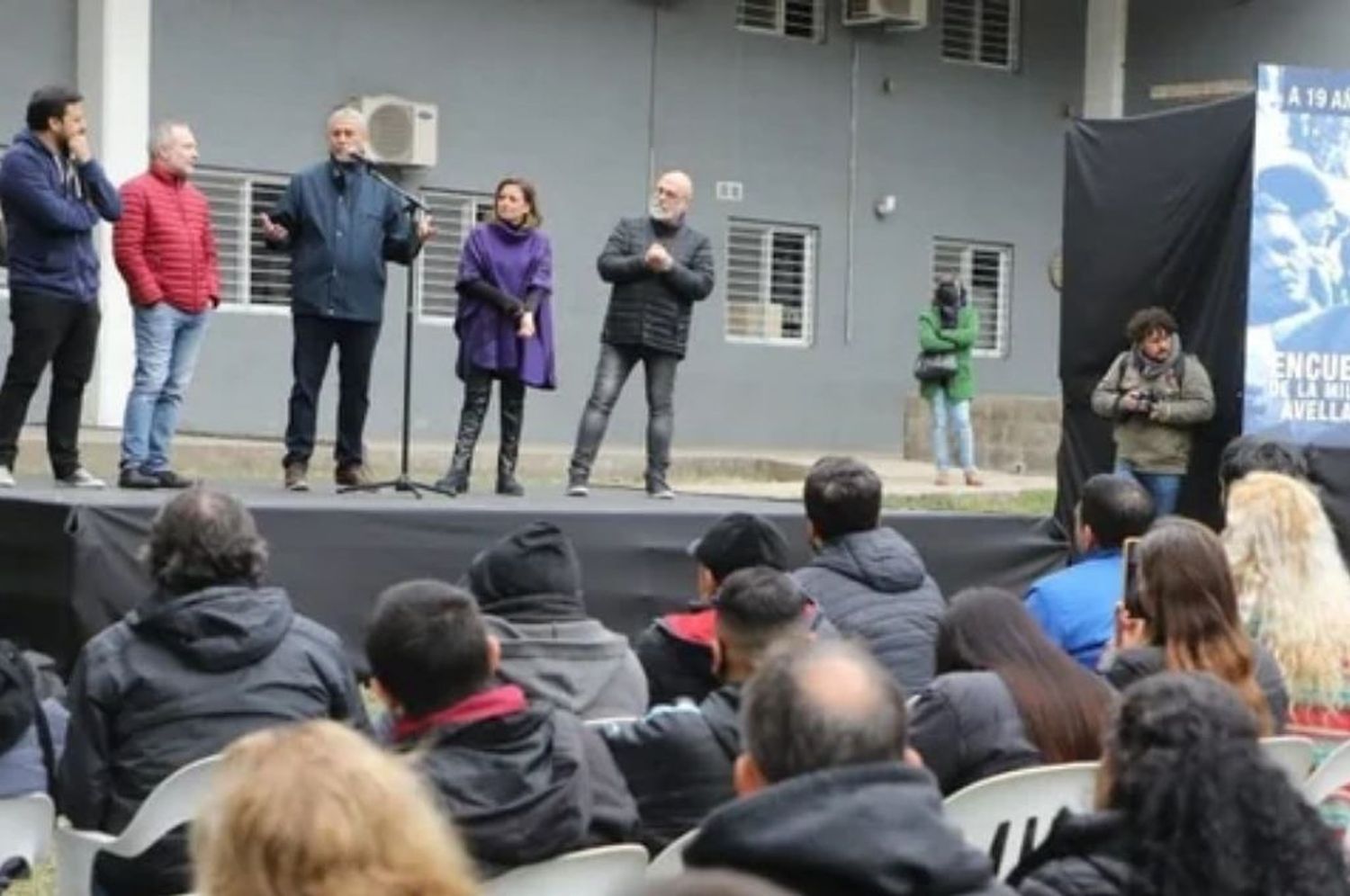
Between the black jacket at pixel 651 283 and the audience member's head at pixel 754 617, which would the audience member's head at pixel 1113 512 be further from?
the black jacket at pixel 651 283

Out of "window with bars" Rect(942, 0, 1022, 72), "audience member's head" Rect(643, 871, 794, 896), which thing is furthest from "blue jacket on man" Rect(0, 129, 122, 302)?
"window with bars" Rect(942, 0, 1022, 72)

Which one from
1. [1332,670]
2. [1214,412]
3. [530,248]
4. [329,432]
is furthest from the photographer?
[329,432]

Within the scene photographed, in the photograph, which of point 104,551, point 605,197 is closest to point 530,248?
point 104,551

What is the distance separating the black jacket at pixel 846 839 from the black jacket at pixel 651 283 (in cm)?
705

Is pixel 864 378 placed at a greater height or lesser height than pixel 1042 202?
lesser

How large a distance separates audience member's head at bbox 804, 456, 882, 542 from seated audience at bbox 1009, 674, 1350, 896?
9.48ft

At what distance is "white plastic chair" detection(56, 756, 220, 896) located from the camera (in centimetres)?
392

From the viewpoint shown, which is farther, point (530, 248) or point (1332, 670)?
point (530, 248)

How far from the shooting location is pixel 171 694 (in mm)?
4242

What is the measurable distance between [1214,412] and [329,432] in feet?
27.0

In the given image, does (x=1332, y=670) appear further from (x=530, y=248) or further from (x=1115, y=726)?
(x=530, y=248)

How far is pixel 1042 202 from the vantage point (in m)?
21.7

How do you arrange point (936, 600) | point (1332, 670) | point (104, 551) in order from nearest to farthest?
point (1332, 670) < point (936, 600) < point (104, 551)

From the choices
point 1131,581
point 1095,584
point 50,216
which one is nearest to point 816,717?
point 1131,581
